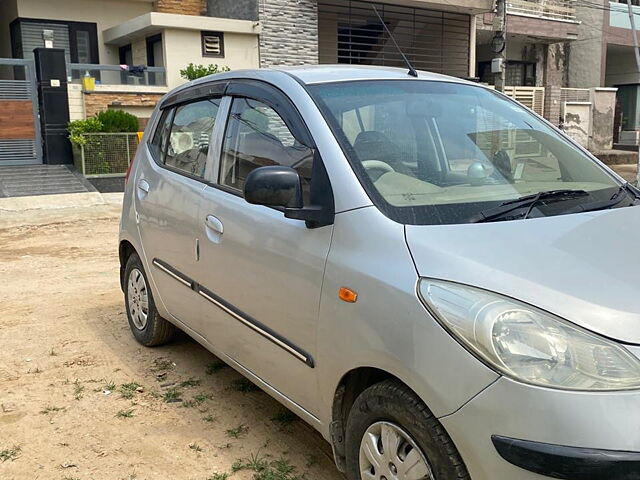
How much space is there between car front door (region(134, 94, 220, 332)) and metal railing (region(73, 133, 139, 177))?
37.3ft

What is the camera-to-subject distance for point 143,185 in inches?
179

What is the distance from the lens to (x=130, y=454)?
334cm

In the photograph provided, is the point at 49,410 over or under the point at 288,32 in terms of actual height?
under

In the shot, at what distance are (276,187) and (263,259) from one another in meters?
0.45

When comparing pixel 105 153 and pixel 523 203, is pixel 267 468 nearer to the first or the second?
pixel 523 203

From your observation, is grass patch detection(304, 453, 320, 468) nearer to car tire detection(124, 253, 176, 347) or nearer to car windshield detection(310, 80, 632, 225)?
car windshield detection(310, 80, 632, 225)

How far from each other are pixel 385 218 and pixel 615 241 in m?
0.83

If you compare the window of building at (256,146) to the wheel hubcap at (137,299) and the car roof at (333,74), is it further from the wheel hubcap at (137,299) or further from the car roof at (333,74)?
the wheel hubcap at (137,299)

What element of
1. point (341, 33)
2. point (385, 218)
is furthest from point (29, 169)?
point (385, 218)

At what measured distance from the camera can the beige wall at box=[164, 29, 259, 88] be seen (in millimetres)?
17625

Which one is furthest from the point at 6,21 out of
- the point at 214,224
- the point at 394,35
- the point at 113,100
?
the point at 214,224

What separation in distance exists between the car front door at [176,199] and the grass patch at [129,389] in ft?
1.65

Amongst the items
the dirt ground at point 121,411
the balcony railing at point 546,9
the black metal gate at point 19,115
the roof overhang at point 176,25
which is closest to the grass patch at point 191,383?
the dirt ground at point 121,411

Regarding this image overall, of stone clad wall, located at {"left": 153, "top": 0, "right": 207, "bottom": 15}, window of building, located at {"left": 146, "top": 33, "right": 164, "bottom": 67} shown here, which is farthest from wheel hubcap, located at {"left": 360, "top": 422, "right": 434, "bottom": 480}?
stone clad wall, located at {"left": 153, "top": 0, "right": 207, "bottom": 15}
